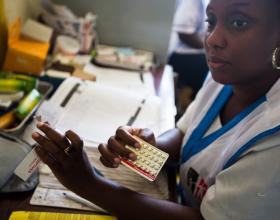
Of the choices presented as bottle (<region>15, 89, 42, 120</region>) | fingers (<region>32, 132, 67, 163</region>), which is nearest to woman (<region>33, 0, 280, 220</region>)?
fingers (<region>32, 132, 67, 163</region>)

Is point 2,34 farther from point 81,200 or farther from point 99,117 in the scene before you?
point 81,200

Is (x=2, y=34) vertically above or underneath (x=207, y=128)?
above

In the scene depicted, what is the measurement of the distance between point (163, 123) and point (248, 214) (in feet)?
1.40

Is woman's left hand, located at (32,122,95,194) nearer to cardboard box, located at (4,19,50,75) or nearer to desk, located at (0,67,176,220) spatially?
desk, located at (0,67,176,220)

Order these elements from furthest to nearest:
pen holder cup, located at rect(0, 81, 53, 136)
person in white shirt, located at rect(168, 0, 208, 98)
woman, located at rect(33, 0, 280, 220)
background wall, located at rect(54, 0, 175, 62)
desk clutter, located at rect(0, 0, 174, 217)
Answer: person in white shirt, located at rect(168, 0, 208, 98) < background wall, located at rect(54, 0, 175, 62) < pen holder cup, located at rect(0, 81, 53, 136) < desk clutter, located at rect(0, 0, 174, 217) < woman, located at rect(33, 0, 280, 220)

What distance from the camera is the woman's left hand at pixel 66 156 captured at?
582 millimetres

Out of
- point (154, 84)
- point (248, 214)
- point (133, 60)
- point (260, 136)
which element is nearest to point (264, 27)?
point (260, 136)

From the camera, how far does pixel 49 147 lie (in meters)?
0.59

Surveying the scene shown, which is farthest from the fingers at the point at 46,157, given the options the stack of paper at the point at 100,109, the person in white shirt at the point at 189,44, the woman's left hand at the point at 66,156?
the person in white shirt at the point at 189,44

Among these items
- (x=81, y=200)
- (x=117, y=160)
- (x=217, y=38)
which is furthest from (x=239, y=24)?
(x=81, y=200)

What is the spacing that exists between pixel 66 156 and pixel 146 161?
16 cm

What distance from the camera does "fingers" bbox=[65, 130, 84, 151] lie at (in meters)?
0.58

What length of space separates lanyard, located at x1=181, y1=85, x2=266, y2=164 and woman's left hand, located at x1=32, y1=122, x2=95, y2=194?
0.26m

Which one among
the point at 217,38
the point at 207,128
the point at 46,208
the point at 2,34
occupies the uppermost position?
the point at 217,38
